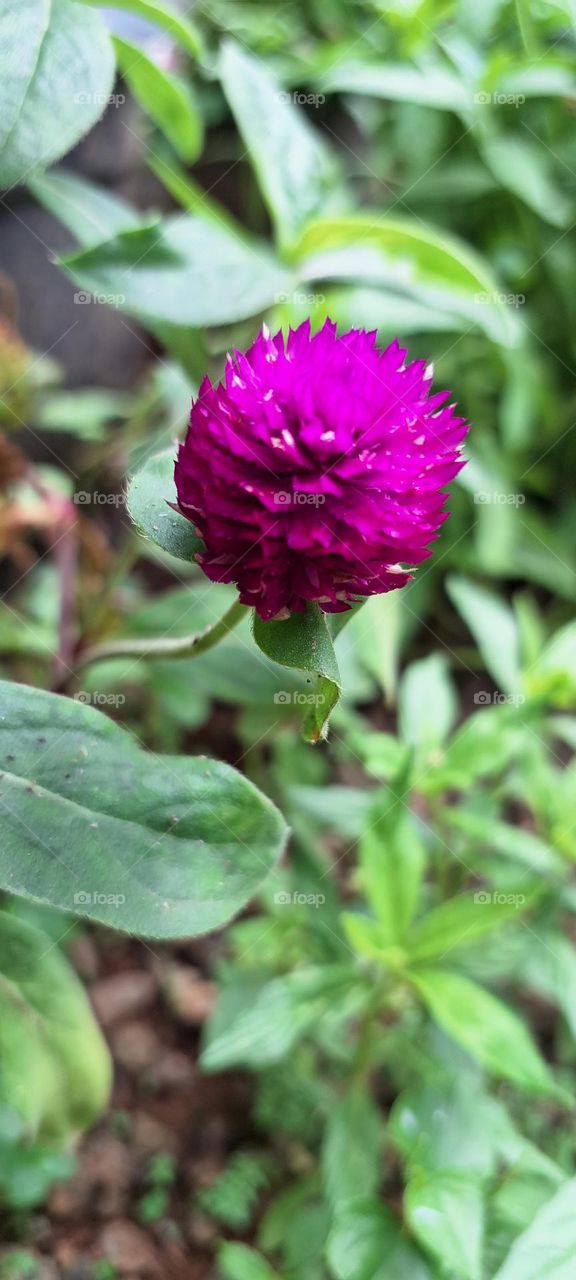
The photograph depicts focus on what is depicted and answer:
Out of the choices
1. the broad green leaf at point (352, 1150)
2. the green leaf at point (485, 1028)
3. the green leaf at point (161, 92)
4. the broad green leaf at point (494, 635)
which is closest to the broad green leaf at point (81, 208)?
the green leaf at point (161, 92)

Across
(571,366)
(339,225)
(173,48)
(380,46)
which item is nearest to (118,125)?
(173,48)

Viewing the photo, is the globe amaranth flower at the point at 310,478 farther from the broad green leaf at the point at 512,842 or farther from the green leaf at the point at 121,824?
the broad green leaf at the point at 512,842

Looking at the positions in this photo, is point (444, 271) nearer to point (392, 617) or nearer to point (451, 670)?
point (392, 617)

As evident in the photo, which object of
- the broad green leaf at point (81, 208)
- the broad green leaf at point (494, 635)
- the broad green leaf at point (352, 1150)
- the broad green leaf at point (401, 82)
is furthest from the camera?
the broad green leaf at point (401, 82)

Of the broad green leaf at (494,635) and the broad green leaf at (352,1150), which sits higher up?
the broad green leaf at (494,635)

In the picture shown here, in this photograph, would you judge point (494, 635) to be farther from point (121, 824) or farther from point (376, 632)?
point (121, 824)

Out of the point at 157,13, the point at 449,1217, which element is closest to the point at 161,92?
the point at 157,13
